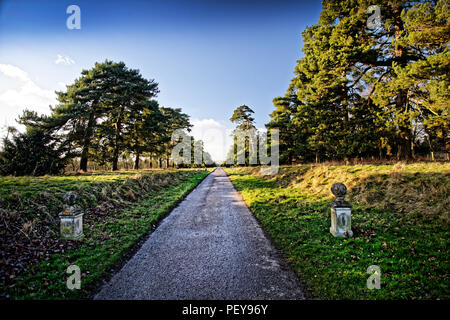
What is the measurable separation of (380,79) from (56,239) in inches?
745

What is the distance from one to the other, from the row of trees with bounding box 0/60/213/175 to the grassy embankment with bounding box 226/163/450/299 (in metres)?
17.3

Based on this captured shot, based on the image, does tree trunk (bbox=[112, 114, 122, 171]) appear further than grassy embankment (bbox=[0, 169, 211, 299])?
Yes

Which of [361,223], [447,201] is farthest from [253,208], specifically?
[447,201]

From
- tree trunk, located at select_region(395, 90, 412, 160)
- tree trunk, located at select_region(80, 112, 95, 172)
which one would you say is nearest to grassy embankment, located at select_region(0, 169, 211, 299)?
tree trunk, located at select_region(80, 112, 95, 172)

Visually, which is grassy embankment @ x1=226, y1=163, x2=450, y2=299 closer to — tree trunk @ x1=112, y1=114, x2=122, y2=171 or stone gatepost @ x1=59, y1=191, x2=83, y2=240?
stone gatepost @ x1=59, y1=191, x2=83, y2=240

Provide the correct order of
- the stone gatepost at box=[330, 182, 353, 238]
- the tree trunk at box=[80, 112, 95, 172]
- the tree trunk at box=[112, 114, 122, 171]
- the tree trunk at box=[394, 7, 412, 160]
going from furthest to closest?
the tree trunk at box=[112, 114, 122, 171] < the tree trunk at box=[80, 112, 95, 172] < the tree trunk at box=[394, 7, 412, 160] < the stone gatepost at box=[330, 182, 353, 238]

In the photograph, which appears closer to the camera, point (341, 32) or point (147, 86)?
point (341, 32)

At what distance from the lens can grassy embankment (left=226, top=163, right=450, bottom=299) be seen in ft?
10.3

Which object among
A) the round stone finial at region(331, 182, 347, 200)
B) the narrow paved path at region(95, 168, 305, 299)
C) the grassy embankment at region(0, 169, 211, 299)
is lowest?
the narrow paved path at region(95, 168, 305, 299)

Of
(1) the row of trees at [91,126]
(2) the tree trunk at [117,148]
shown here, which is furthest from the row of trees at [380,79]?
(2) the tree trunk at [117,148]

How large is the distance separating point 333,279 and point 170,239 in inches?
173

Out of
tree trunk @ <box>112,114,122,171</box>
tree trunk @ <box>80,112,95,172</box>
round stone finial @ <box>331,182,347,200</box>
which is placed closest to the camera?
round stone finial @ <box>331,182,347,200</box>

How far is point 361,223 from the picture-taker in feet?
18.1

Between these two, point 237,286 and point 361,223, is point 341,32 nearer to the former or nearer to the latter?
point 361,223
